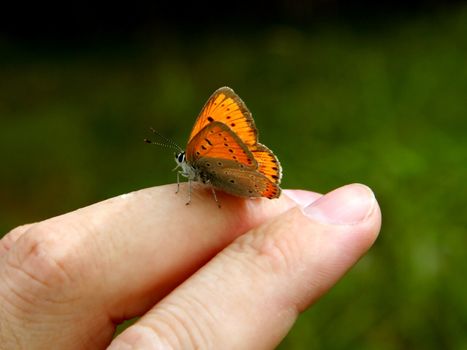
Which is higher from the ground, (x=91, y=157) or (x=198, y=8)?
(x=198, y=8)

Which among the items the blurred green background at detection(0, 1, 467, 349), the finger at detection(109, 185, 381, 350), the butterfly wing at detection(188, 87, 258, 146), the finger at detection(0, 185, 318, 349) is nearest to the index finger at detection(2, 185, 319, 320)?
the finger at detection(0, 185, 318, 349)

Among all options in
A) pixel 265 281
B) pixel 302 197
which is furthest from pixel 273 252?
pixel 302 197

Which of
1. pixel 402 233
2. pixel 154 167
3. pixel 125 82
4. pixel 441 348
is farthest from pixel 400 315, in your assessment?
pixel 125 82

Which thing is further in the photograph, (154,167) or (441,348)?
(154,167)

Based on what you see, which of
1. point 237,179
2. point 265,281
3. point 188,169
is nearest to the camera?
point 265,281

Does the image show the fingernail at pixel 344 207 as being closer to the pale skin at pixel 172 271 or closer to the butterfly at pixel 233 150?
the pale skin at pixel 172 271

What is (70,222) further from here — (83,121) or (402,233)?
(83,121)

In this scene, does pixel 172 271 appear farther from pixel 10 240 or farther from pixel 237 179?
pixel 10 240

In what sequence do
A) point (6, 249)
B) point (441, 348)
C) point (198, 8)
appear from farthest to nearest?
1. point (198, 8)
2. point (441, 348)
3. point (6, 249)
